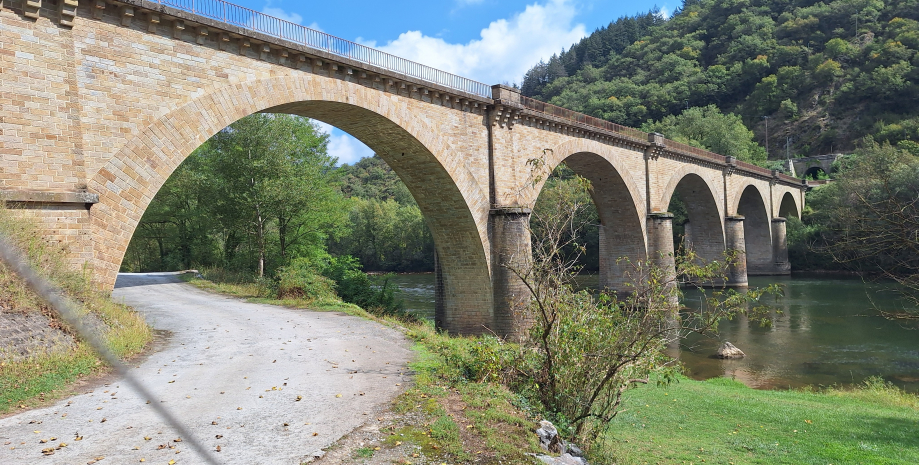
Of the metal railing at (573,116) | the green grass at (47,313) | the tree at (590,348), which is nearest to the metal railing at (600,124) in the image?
the metal railing at (573,116)

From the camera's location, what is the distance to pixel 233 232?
92.3ft

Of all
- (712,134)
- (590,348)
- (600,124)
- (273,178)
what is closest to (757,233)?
(712,134)

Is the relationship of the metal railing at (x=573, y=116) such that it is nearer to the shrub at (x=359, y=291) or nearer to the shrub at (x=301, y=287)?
the shrub at (x=359, y=291)

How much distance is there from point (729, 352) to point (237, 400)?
15874mm

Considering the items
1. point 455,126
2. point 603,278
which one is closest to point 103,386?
point 455,126

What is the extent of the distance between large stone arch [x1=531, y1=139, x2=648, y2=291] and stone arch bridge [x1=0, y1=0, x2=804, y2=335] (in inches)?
10.9

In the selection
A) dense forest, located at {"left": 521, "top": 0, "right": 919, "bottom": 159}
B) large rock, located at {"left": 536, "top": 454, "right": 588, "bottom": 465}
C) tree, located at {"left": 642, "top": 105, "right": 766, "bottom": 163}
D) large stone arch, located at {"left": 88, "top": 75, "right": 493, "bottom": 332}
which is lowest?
large rock, located at {"left": 536, "top": 454, "right": 588, "bottom": 465}

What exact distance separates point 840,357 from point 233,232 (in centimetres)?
2580

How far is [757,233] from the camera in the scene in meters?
45.7

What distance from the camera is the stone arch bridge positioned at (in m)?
8.66

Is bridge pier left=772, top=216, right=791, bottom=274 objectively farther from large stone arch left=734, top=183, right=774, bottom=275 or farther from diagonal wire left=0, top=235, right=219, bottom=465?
diagonal wire left=0, top=235, right=219, bottom=465

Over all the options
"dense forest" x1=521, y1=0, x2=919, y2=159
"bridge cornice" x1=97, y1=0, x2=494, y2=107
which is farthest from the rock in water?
"dense forest" x1=521, y1=0, x2=919, y2=159

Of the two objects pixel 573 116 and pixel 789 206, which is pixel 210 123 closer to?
pixel 573 116

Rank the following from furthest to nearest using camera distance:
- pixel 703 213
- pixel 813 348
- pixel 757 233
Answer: pixel 757 233, pixel 703 213, pixel 813 348
